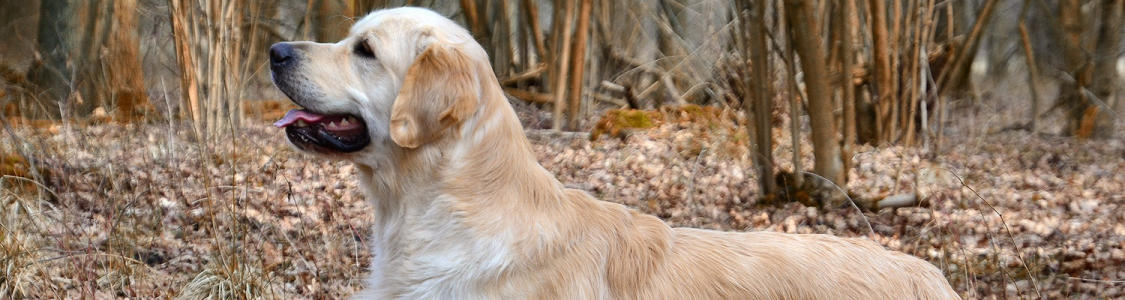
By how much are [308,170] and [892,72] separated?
19.0 feet

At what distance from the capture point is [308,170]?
27.5 feet

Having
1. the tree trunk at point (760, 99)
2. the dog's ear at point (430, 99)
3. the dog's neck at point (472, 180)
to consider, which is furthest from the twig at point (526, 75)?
the dog's ear at point (430, 99)

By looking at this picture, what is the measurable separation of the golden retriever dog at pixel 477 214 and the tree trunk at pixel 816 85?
3.56 metres

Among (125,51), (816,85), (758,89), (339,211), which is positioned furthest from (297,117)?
(125,51)

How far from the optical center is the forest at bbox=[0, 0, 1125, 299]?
5383 mm

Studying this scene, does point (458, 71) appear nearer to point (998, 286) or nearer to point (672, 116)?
point (998, 286)

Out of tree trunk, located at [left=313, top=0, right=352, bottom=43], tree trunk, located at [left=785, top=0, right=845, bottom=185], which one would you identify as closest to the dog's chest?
tree trunk, located at [left=785, top=0, right=845, bottom=185]

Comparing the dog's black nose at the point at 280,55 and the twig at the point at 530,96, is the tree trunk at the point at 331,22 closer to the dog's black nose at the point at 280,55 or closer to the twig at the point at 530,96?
the twig at the point at 530,96

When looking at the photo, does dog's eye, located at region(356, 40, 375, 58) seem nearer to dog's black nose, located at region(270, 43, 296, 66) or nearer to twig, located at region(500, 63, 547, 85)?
dog's black nose, located at region(270, 43, 296, 66)

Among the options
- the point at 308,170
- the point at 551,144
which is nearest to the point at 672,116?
the point at 551,144

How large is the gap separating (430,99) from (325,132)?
0.46m

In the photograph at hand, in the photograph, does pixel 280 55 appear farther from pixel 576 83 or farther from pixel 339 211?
pixel 576 83

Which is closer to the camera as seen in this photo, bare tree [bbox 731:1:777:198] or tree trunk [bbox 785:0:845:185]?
tree trunk [bbox 785:0:845:185]

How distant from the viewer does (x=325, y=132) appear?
10.8 feet
